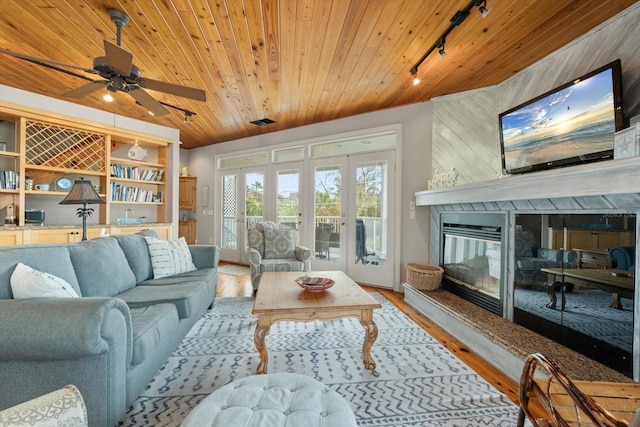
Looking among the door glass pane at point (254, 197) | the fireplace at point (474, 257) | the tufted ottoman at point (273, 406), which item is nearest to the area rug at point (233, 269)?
the door glass pane at point (254, 197)

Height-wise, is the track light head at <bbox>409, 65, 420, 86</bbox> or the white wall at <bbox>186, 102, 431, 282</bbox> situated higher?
the track light head at <bbox>409, 65, 420, 86</bbox>

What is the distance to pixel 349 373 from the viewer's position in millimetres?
1908

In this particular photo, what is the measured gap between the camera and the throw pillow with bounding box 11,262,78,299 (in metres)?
1.39

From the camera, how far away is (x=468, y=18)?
2119 mm

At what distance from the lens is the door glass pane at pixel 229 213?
591 centimetres

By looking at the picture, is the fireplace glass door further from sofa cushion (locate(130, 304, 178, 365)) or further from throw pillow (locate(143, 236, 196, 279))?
throw pillow (locate(143, 236, 196, 279))

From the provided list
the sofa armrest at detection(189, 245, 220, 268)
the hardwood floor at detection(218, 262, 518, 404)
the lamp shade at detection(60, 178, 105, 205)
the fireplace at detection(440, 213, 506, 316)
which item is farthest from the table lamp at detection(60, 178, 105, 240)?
the fireplace at detection(440, 213, 506, 316)

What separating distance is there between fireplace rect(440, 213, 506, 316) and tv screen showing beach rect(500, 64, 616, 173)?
63 cm

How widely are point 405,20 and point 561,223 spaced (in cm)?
189

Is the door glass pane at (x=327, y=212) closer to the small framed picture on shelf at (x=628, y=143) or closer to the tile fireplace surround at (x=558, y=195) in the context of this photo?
the tile fireplace surround at (x=558, y=195)

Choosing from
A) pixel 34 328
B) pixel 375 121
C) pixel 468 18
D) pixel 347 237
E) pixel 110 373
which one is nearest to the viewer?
pixel 34 328

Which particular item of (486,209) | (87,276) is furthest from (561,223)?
(87,276)

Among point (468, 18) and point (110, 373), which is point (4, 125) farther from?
point (468, 18)

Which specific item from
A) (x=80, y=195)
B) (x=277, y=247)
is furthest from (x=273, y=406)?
(x=80, y=195)
